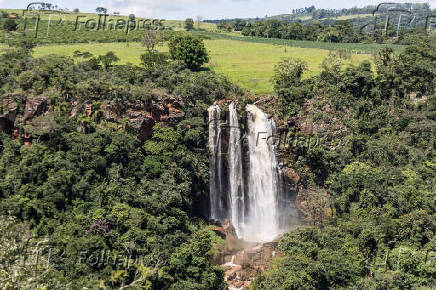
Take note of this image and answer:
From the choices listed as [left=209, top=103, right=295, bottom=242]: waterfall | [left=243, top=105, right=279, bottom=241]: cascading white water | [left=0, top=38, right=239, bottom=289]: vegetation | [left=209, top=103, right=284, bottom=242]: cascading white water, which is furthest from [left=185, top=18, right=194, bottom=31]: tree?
[left=243, top=105, right=279, bottom=241]: cascading white water

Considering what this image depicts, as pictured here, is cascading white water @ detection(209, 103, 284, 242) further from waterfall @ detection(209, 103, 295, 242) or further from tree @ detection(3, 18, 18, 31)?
tree @ detection(3, 18, 18, 31)

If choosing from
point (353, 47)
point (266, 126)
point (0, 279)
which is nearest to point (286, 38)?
point (353, 47)

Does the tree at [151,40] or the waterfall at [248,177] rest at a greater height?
the tree at [151,40]

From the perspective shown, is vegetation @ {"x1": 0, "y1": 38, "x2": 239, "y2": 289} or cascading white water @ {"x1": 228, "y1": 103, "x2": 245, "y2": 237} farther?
cascading white water @ {"x1": 228, "y1": 103, "x2": 245, "y2": 237}

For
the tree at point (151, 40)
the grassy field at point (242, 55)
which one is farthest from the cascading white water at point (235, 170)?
the tree at point (151, 40)

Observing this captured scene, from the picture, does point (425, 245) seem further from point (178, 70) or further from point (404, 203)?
point (178, 70)

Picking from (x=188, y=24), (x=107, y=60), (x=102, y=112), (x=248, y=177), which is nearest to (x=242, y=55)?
(x=107, y=60)

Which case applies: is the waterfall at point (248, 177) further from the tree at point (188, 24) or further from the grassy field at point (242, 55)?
the tree at point (188, 24)
